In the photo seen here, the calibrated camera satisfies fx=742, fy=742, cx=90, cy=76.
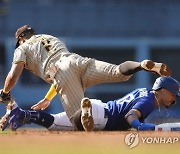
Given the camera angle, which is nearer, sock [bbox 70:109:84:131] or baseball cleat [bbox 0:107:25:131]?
sock [bbox 70:109:84:131]

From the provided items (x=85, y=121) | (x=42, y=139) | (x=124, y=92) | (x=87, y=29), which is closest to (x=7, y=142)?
(x=42, y=139)

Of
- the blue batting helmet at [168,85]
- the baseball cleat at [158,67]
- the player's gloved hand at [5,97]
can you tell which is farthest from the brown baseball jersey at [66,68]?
the baseball cleat at [158,67]

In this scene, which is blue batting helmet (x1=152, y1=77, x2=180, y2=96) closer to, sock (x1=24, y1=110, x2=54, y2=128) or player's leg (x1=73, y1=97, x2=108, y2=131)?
player's leg (x1=73, y1=97, x2=108, y2=131)

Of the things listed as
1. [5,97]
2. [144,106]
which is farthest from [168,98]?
[5,97]

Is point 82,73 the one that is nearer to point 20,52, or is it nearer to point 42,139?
point 20,52

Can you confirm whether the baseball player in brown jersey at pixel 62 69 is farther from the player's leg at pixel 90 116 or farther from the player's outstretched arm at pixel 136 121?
the player's outstretched arm at pixel 136 121

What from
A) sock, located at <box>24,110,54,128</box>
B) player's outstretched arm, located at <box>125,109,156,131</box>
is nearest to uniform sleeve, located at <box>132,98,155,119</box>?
player's outstretched arm, located at <box>125,109,156,131</box>
